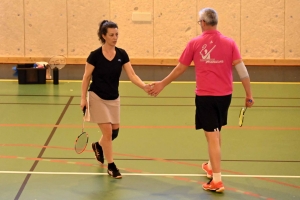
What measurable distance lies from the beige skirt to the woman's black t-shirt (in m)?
0.05

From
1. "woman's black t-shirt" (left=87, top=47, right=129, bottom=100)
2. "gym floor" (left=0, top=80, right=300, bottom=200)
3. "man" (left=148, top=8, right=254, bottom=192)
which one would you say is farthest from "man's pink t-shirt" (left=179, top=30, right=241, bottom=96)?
"gym floor" (left=0, top=80, right=300, bottom=200)

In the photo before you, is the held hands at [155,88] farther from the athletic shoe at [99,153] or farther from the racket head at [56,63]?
the racket head at [56,63]

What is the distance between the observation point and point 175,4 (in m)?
15.4

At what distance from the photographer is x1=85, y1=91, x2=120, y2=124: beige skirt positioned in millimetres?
6828

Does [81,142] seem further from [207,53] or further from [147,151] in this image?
[207,53]

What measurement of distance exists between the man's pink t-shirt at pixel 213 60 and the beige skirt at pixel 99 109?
108cm

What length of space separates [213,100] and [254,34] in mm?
9398

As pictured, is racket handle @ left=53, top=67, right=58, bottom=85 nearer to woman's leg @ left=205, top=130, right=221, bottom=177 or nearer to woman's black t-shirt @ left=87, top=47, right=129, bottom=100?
woman's black t-shirt @ left=87, top=47, right=129, bottom=100

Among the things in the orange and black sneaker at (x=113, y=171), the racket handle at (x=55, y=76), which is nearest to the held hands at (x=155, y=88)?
the orange and black sneaker at (x=113, y=171)

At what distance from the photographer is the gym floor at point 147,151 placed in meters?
6.46

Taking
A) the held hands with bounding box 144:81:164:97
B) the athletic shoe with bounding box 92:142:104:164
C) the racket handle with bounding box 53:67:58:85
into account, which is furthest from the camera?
the racket handle with bounding box 53:67:58:85

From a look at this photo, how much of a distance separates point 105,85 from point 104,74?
12 cm

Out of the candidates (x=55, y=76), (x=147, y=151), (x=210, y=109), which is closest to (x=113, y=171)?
(x=147, y=151)

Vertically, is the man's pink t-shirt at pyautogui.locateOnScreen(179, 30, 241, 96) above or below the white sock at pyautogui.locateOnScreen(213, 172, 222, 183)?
above
